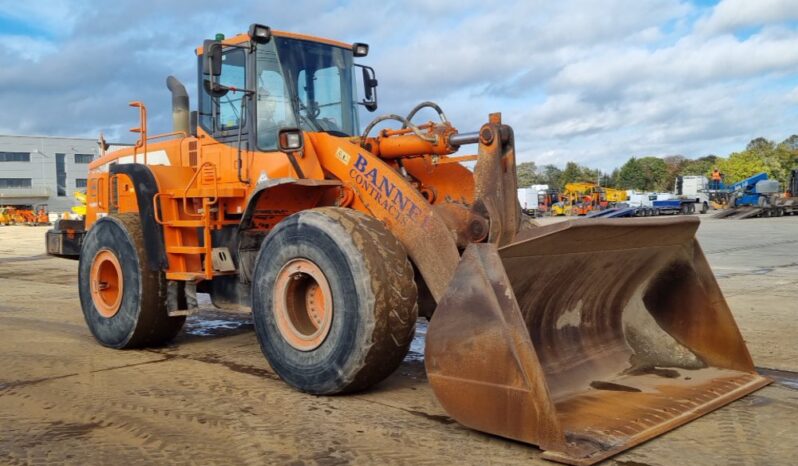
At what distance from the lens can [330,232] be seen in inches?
190

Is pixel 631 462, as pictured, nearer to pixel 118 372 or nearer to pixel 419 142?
pixel 419 142

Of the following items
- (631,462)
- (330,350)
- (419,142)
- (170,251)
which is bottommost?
(631,462)

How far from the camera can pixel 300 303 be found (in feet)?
17.4

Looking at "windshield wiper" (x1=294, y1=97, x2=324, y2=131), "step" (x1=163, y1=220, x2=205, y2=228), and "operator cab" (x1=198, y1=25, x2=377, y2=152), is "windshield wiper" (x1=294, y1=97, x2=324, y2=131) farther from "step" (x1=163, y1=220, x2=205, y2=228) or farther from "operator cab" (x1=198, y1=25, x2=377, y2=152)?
"step" (x1=163, y1=220, x2=205, y2=228)

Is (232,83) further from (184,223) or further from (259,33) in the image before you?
(184,223)

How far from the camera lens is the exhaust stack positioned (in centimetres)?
764

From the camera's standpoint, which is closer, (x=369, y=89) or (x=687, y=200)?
(x=369, y=89)

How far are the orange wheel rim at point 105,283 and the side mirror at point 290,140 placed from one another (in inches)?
90.1

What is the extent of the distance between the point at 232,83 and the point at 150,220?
1.46m

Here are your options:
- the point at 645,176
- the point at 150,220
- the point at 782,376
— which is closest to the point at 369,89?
the point at 150,220

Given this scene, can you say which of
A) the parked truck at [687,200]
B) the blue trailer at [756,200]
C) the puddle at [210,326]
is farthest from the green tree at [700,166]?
the puddle at [210,326]

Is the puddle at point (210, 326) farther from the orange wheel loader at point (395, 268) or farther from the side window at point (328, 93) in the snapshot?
the side window at point (328, 93)

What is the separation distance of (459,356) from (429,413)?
2.71 feet

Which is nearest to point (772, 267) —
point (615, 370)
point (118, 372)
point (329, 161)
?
point (615, 370)
